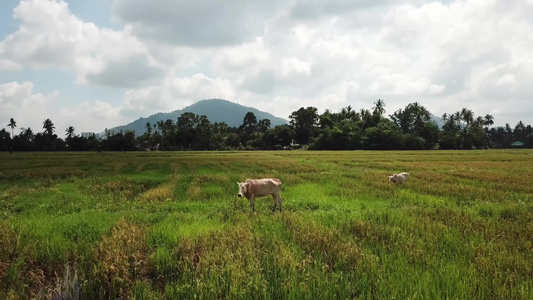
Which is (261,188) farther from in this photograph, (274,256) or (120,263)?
(120,263)

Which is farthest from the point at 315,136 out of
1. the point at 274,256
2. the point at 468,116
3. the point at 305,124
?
the point at 274,256

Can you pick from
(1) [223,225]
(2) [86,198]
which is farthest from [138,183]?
(1) [223,225]

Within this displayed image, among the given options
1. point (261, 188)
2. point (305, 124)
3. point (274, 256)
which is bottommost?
point (274, 256)

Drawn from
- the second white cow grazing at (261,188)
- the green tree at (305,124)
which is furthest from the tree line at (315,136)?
the second white cow grazing at (261,188)

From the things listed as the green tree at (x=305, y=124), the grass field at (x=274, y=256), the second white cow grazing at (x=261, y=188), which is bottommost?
the grass field at (x=274, y=256)

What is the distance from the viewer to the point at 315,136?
362 ft

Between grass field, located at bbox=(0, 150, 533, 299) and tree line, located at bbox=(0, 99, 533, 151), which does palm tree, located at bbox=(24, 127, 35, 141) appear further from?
grass field, located at bbox=(0, 150, 533, 299)

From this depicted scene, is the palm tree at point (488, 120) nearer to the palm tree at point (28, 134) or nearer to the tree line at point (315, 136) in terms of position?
the tree line at point (315, 136)

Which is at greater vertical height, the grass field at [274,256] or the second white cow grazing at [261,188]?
the second white cow grazing at [261,188]

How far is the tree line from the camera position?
92312 mm

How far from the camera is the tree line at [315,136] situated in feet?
303

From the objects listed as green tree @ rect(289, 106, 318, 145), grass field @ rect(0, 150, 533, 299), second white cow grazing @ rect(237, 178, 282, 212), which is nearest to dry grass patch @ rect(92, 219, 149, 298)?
grass field @ rect(0, 150, 533, 299)

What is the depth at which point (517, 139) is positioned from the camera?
13262 cm

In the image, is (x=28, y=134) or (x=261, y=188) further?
(x=28, y=134)
